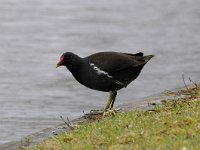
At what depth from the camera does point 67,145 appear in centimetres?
825

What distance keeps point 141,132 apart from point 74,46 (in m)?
13.2

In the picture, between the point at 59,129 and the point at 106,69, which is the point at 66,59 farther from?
the point at 59,129

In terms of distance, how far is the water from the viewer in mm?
15094

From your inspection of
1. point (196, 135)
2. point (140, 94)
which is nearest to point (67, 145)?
point (196, 135)

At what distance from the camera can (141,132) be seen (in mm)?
8258

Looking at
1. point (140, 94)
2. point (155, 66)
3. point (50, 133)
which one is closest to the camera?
point (50, 133)

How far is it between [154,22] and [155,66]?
608 cm

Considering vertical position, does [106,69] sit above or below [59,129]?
above

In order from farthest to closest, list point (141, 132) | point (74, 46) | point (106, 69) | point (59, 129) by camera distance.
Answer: point (74, 46) → point (106, 69) → point (59, 129) → point (141, 132)

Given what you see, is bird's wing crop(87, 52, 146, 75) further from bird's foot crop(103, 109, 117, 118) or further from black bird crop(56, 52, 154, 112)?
bird's foot crop(103, 109, 117, 118)

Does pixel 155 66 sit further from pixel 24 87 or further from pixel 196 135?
pixel 196 135

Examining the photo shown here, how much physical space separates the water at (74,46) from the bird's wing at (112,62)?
215cm

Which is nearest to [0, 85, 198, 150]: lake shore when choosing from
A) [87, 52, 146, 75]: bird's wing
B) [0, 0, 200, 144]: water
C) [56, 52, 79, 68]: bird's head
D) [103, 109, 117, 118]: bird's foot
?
[103, 109, 117, 118]: bird's foot

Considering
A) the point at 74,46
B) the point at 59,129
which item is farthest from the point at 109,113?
the point at 74,46
